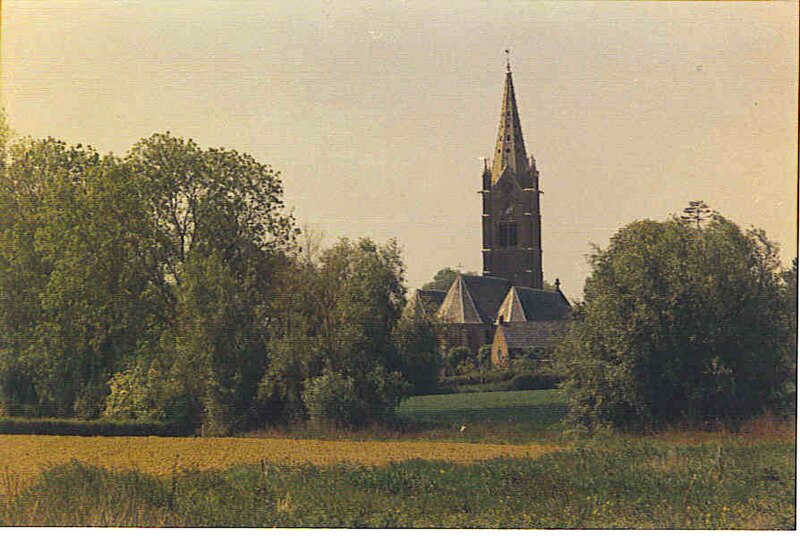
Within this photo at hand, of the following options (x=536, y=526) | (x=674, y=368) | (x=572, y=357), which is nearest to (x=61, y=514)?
(x=536, y=526)

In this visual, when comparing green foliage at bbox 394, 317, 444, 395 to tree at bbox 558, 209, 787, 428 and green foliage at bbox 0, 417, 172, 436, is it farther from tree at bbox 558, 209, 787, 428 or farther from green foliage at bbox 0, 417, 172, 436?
green foliage at bbox 0, 417, 172, 436

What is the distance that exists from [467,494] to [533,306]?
6.80 feet

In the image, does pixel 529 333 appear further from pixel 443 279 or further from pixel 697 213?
pixel 697 213

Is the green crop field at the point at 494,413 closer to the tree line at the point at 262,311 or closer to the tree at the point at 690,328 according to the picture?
the tree line at the point at 262,311

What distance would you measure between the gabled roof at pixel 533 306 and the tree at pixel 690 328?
0.51m

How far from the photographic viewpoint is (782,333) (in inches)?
382

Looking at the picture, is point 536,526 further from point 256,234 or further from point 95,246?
point 95,246

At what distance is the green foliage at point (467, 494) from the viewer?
30.4 ft

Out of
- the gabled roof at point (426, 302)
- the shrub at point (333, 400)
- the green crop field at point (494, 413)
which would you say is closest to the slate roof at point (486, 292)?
the gabled roof at point (426, 302)

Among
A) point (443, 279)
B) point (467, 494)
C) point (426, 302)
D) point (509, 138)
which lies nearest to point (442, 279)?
point (443, 279)

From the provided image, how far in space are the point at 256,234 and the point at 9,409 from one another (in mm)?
3269

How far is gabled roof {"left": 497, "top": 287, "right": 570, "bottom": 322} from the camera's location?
1000cm

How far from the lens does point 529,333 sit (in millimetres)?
10062

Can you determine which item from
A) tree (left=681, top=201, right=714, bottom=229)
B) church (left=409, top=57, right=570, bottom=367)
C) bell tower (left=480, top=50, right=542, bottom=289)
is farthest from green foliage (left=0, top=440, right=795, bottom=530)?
tree (left=681, top=201, right=714, bottom=229)
